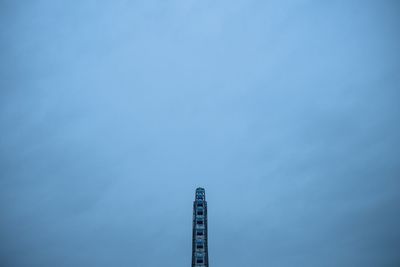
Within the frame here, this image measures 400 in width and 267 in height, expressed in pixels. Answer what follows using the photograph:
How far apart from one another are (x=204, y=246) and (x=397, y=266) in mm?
98628

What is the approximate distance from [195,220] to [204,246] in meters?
4.34

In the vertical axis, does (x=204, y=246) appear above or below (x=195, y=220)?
below

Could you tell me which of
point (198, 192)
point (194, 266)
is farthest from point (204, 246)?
point (198, 192)

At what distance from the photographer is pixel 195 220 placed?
2007 inches

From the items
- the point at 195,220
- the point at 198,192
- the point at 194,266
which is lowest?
the point at 194,266

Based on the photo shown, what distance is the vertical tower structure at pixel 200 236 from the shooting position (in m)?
48.2

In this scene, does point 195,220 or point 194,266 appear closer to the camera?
point 194,266

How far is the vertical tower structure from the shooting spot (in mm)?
48228

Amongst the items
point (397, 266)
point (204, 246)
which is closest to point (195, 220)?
point (204, 246)

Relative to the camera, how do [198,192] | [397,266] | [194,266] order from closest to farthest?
[194,266] → [198,192] → [397,266]

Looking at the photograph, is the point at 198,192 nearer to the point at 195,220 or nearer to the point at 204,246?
the point at 195,220

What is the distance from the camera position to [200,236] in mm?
49781

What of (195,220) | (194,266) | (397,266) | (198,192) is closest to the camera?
(194,266)

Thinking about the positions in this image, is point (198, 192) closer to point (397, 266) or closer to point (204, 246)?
point (204, 246)
